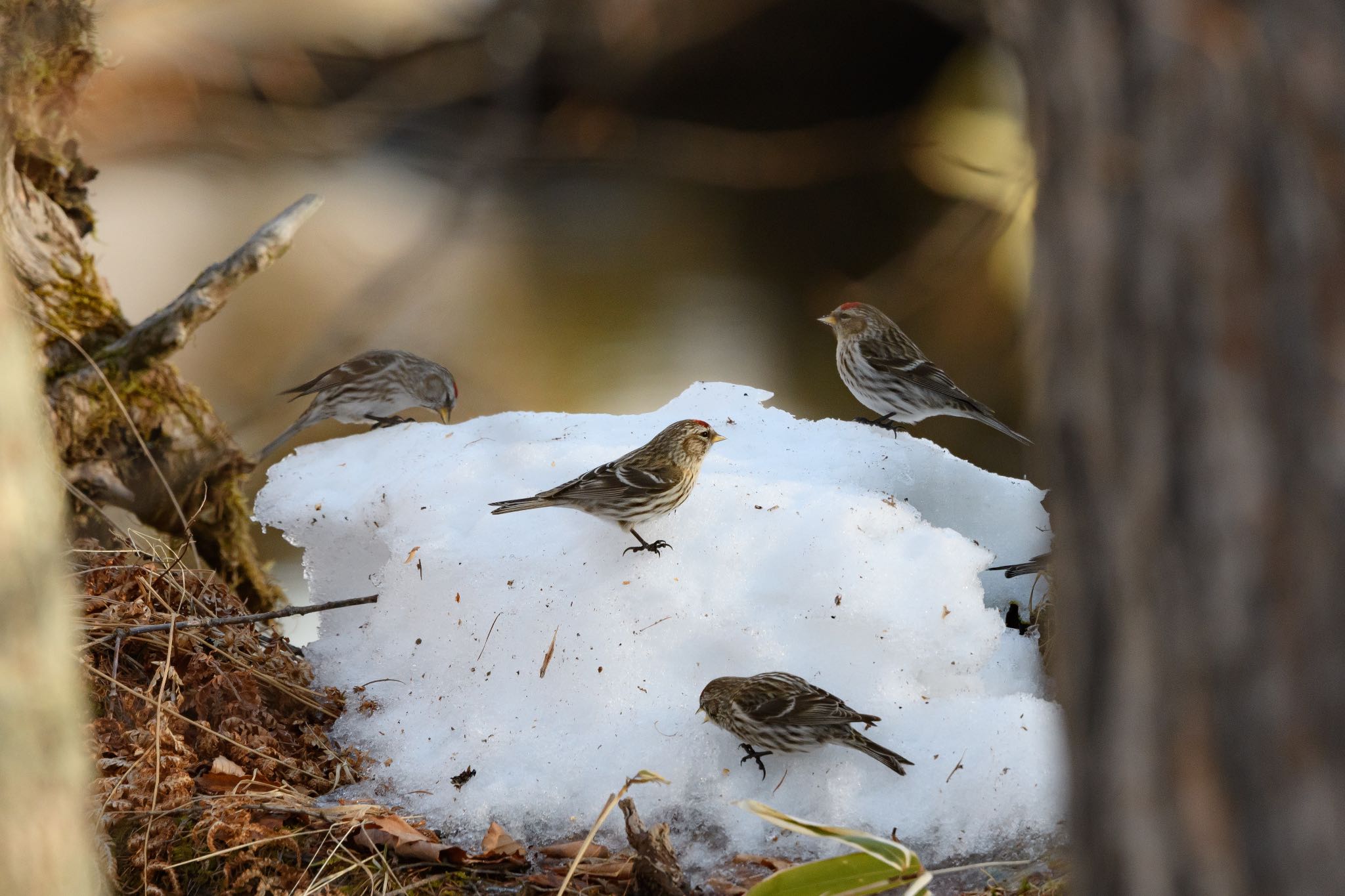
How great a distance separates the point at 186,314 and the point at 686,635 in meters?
2.57

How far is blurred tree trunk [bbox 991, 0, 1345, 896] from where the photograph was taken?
91cm

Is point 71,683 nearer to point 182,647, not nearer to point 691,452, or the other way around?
point 182,647

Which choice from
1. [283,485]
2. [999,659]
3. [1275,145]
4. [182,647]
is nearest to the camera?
[1275,145]

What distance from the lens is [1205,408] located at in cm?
97

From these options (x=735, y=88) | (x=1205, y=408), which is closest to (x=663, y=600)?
(x=1205, y=408)

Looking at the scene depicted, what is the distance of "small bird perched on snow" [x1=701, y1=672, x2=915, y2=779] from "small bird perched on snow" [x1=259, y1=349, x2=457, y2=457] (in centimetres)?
263

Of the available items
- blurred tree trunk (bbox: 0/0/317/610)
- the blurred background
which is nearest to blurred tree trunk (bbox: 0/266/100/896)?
the blurred background

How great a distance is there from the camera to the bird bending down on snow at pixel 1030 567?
354 centimetres

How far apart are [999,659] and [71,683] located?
8.50 feet

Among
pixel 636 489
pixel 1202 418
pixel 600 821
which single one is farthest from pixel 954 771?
pixel 1202 418

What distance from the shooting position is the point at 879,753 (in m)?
2.60

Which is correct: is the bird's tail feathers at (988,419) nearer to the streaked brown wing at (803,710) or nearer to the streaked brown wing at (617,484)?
the streaked brown wing at (617,484)

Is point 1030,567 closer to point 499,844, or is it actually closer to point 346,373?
point 499,844

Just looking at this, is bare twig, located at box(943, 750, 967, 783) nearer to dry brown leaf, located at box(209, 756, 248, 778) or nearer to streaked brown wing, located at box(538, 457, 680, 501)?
streaked brown wing, located at box(538, 457, 680, 501)
